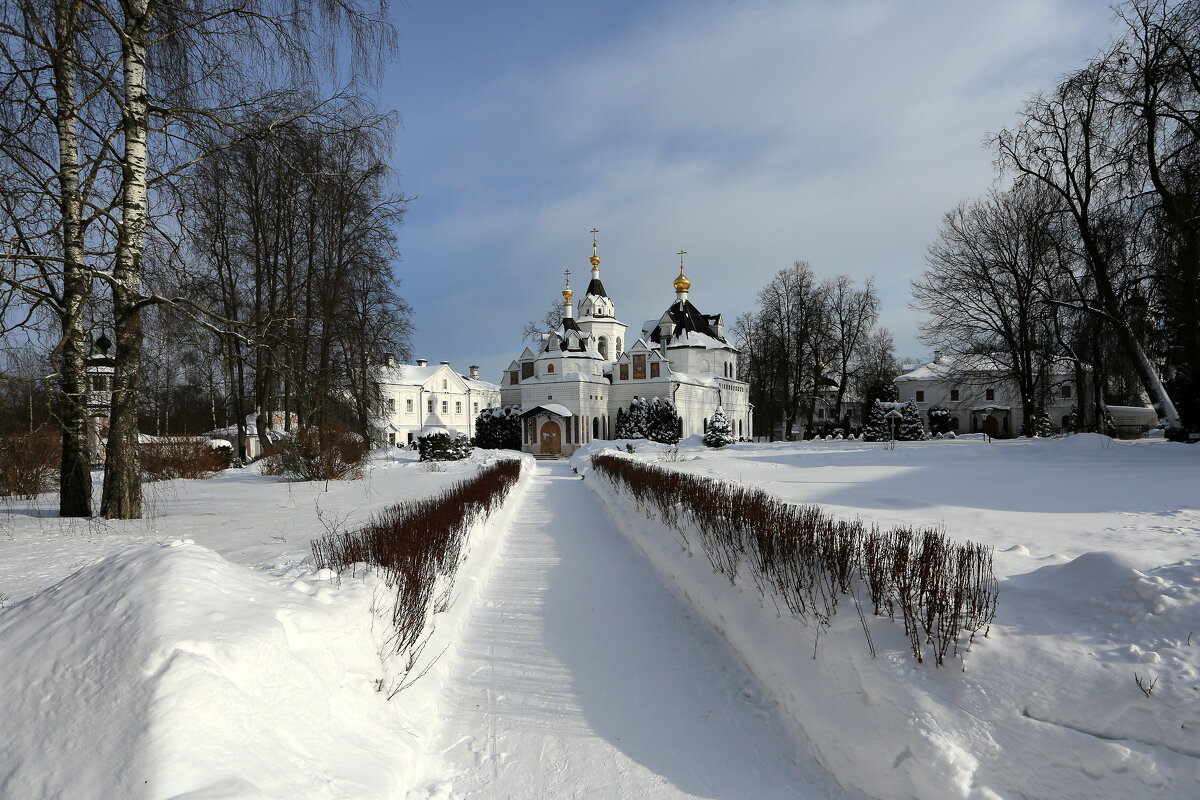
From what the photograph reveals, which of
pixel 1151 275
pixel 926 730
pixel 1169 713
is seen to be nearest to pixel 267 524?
pixel 926 730

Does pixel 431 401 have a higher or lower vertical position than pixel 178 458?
higher

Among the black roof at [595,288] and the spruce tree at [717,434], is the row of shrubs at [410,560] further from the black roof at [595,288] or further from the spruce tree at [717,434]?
the black roof at [595,288]

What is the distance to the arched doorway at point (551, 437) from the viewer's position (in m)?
44.7

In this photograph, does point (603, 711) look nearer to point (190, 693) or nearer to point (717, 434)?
point (190, 693)

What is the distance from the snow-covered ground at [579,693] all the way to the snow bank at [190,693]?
0.01 meters

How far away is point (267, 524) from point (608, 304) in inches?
1860

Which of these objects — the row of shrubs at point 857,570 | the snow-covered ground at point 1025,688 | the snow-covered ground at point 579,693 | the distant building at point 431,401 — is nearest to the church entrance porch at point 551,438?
the distant building at point 431,401

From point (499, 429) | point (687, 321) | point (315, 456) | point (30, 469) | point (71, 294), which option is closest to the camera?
point (71, 294)

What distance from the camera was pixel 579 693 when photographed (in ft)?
15.1

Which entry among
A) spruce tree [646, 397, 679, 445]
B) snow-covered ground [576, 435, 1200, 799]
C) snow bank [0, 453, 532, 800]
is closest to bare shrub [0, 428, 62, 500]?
snow bank [0, 453, 532, 800]

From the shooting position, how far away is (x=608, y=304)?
183 feet

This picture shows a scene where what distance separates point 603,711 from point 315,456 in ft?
52.6

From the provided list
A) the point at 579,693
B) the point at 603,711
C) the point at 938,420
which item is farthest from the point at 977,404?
the point at 603,711

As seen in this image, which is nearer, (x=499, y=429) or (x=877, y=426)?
(x=877, y=426)
